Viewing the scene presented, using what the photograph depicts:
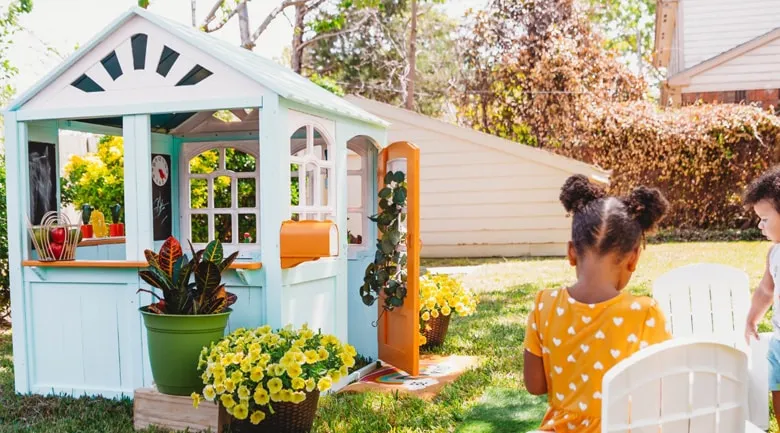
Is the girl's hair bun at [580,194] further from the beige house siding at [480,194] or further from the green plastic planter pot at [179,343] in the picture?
the beige house siding at [480,194]

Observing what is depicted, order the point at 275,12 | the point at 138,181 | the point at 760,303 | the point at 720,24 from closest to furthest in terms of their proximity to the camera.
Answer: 1. the point at 760,303
2. the point at 138,181
3. the point at 275,12
4. the point at 720,24

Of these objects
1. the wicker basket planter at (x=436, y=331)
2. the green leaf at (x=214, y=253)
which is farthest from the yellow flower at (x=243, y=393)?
the wicker basket planter at (x=436, y=331)

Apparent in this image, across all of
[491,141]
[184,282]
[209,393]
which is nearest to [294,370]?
[209,393]

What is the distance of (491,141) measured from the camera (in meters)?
12.4

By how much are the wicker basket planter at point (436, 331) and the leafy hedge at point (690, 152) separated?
330 inches

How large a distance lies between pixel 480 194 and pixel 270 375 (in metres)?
9.34

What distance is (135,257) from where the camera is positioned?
4.48 m

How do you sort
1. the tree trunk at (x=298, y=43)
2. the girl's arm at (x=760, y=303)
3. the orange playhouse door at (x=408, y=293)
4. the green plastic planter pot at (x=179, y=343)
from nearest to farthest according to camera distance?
the girl's arm at (x=760, y=303)
the green plastic planter pot at (x=179, y=343)
the orange playhouse door at (x=408, y=293)
the tree trunk at (x=298, y=43)

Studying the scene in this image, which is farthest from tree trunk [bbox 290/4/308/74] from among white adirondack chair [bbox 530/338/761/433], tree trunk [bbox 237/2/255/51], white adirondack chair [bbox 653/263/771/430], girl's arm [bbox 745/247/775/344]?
white adirondack chair [bbox 530/338/761/433]

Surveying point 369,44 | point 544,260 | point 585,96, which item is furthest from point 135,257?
point 369,44

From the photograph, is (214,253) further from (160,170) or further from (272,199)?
(160,170)

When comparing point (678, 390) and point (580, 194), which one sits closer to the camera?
point (678, 390)

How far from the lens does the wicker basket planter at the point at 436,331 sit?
19.4 ft

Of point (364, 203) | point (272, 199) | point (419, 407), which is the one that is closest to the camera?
point (272, 199)
